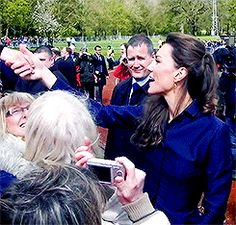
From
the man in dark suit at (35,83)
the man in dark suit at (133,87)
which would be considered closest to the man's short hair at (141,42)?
the man in dark suit at (133,87)

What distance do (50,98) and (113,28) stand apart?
43.1ft

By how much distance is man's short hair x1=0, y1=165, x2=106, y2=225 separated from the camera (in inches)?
44.8

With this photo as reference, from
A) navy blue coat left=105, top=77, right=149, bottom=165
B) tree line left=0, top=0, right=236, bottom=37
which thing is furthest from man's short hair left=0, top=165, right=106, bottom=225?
tree line left=0, top=0, right=236, bottom=37

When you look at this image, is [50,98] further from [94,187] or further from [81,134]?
[94,187]

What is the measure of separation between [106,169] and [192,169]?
26.3 inches

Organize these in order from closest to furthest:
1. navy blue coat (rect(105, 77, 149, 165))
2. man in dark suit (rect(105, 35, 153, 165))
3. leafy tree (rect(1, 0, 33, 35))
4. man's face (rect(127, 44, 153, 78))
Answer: navy blue coat (rect(105, 77, 149, 165)), man in dark suit (rect(105, 35, 153, 165)), man's face (rect(127, 44, 153, 78)), leafy tree (rect(1, 0, 33, 35))

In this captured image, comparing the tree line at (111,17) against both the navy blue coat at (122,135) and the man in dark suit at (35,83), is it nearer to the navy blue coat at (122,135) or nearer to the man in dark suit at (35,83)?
the man in dark suit at (35,83)

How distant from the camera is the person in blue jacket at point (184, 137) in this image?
2.14m

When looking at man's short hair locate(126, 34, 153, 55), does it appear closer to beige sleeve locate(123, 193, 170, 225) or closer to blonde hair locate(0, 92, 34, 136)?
blonde hair locate(0, 92, 34, 136)

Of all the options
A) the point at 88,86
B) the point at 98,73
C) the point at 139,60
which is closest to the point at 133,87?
the point at 139,60

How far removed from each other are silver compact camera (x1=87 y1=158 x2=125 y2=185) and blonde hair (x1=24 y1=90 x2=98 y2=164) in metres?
0.28

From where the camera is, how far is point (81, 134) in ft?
6.22

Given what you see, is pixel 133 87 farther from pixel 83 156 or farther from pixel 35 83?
pixel 83 156

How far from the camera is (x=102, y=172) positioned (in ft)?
5.10
